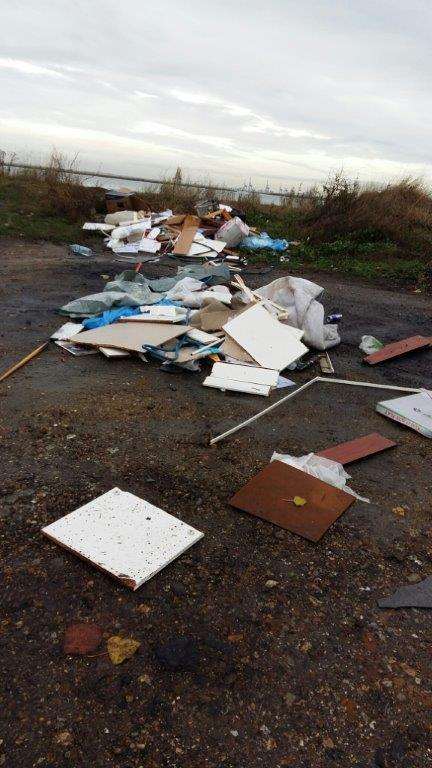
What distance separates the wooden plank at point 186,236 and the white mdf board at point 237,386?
5257mm

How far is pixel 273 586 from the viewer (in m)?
2.23

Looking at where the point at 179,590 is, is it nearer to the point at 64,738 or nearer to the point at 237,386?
the point at 64,738

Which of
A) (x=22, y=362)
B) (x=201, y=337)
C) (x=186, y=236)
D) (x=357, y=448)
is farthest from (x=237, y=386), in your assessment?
(x=186, y=236)

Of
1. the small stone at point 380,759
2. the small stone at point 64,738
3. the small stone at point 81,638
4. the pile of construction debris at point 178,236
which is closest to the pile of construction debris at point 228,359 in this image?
the small stone at point 81,638

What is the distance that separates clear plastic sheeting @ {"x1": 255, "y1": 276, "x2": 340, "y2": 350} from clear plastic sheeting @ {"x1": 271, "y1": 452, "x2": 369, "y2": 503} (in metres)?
2.15

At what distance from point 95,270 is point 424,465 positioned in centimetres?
589

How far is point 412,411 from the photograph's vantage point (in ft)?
12.8

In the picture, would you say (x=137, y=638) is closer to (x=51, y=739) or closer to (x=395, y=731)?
(x=51, y=739)

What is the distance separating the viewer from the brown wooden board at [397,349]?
5.11 meters

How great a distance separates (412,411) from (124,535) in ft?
8.56

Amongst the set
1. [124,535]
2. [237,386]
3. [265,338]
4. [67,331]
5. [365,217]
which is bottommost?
[124,535]

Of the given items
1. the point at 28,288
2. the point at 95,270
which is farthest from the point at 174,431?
the point at 95,270

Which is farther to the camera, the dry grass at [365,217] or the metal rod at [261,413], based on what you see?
the dry grass at [365,217]

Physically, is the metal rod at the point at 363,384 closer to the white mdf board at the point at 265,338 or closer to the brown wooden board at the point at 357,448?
the white mdf board at the point at 265,338
